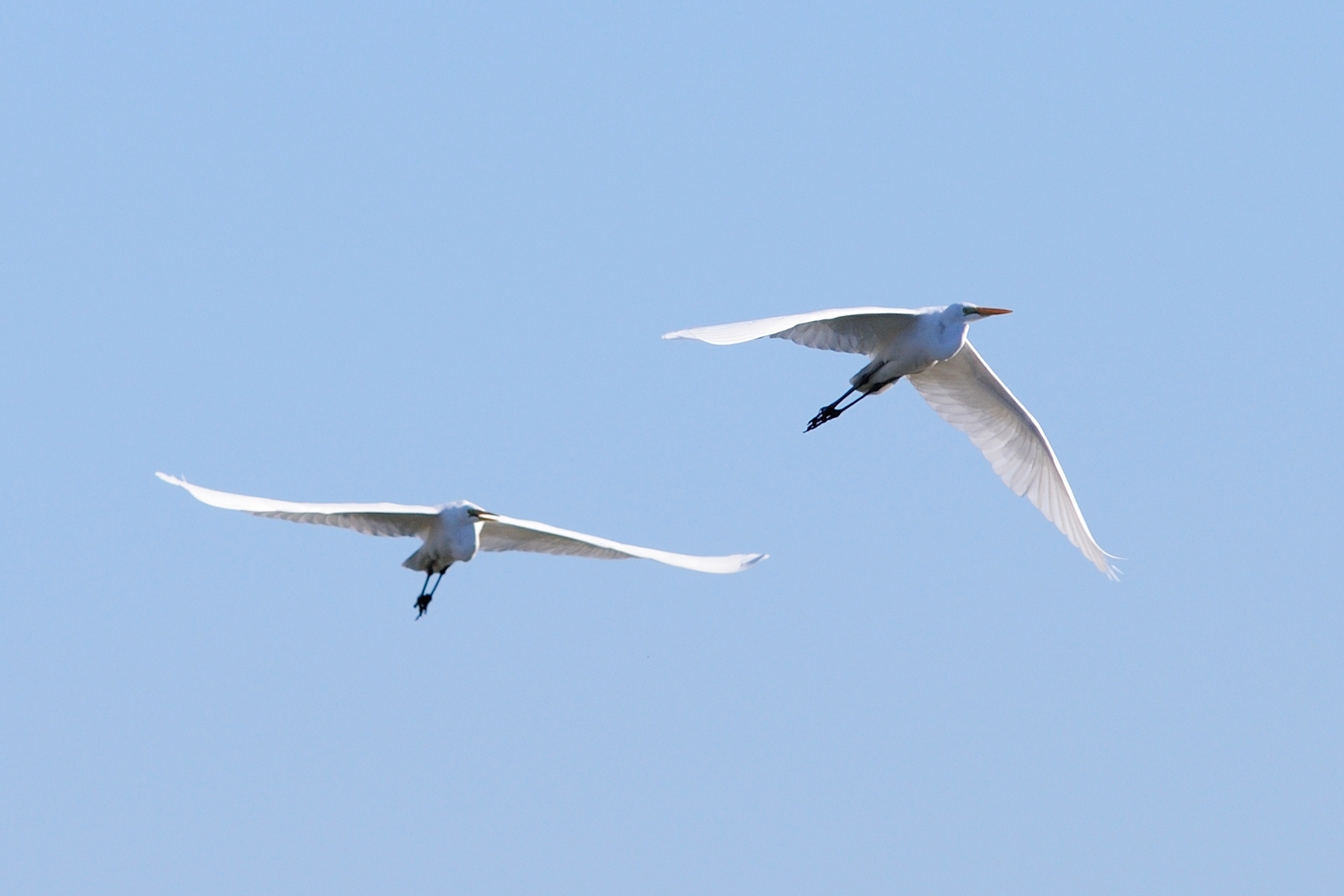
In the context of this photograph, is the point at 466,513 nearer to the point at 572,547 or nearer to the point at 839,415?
the point at 572,547

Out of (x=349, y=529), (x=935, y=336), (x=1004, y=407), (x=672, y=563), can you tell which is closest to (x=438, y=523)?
(x=349, y=529)

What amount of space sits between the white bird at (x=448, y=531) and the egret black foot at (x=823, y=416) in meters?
3.74

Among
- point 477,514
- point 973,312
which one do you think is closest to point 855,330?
point 973,312

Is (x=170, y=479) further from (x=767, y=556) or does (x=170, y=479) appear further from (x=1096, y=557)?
(x=1096, y=557)

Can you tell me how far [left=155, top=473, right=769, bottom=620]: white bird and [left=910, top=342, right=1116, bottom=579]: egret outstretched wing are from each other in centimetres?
593

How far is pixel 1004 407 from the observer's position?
2492cm

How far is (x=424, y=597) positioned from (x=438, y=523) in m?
1.55

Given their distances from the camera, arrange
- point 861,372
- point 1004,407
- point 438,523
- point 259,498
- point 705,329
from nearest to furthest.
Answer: point 705,329 < point 259,498 < point 438,523 < point 861,372 < point 1004,407

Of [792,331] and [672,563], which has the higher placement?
[792,331]

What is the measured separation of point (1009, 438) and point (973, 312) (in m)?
3.53

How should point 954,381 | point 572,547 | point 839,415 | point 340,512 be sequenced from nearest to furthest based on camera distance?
point 340,512 → point 572,547 → point 839,415 → point 954,381

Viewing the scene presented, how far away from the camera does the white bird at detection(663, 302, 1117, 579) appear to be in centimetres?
2208

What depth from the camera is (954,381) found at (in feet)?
81.5

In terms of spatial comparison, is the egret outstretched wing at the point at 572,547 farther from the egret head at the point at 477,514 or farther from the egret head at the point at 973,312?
the egret head at the point at 973,312
